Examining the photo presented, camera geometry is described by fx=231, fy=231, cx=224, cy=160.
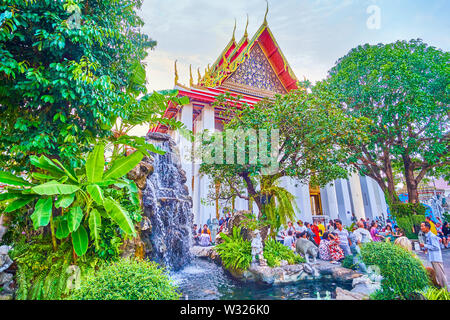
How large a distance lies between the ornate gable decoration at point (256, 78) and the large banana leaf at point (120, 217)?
11542 millimetres

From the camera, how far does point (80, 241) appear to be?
3658mm

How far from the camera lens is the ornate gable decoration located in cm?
1424

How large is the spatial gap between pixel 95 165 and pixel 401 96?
11.0 m

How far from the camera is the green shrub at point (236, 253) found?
20.0 ft

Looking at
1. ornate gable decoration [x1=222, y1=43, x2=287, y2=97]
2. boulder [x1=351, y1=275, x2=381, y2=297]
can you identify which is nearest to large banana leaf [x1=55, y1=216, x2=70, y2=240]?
boulder [x1=351, y1=275, x2=381, y2=297]

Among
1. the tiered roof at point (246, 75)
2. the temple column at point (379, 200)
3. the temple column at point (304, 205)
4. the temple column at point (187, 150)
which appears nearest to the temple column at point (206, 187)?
the tiered roof at point (246, 75)

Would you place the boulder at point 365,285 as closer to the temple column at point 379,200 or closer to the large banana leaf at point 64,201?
the large banana leaf at point 64,201

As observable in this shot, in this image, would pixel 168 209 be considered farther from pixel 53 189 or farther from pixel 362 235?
pixel 362 235

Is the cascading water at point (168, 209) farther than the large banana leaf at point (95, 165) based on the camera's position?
Yes

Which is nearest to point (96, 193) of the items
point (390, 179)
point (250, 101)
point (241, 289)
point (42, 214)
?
point (42, 214)

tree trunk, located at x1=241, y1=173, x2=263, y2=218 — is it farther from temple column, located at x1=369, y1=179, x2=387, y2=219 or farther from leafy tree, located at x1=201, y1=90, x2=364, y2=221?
temple column, located at x1=369, y1=179, x2=387, y2=219
